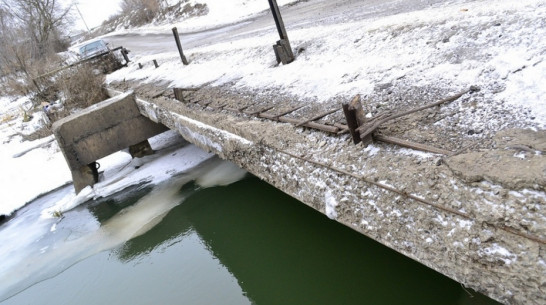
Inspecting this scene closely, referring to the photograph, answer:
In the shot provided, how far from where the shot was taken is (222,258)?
423 cm

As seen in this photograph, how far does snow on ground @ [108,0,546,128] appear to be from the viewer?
8.30ft

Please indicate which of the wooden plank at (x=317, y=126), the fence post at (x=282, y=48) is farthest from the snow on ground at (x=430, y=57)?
the wooden plank at (x=317, y=126)

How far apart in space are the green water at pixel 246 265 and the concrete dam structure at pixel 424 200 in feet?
3.36

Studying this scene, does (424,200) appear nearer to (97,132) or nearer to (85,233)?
(85,233)

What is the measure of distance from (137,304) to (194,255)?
0.80 m

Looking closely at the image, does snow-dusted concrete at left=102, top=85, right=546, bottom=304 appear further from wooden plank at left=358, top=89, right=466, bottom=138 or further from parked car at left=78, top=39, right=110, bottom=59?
parked car at left=78, top=39, right=110, bottom=59

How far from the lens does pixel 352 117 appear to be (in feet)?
7.83

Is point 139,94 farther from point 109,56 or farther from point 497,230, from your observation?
point 109,56

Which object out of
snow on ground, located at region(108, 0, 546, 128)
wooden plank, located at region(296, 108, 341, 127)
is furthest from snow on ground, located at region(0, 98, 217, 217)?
wooden plank, located at region(296, 108, 341, 127)

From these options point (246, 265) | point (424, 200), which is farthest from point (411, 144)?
point (246, 265)

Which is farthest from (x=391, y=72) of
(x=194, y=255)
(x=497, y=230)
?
(x=194, y=255)

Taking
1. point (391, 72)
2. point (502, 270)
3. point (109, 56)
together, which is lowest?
point (502, 270)

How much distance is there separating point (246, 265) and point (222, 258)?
1.21 feet

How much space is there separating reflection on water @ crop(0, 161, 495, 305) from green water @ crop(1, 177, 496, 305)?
1cm
